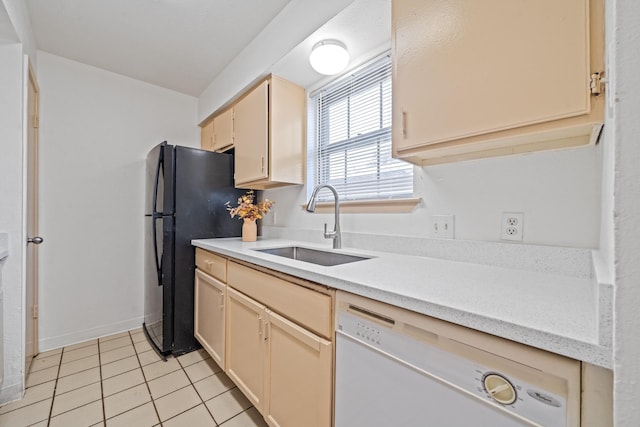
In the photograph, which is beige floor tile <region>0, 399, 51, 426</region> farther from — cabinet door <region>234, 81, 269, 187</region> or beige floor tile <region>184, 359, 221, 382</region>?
cabinet door <region>234, 81, 269, 187</region>

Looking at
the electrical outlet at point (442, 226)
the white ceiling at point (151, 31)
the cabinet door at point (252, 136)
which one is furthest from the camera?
the cabinet door at point (252, 136)

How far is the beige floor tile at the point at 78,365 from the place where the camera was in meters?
1.89

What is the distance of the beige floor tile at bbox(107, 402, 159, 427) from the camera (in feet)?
4.57

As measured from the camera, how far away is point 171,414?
4.80 ft

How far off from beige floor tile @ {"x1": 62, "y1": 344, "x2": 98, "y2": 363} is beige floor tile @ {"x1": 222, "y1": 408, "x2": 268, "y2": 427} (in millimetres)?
1514

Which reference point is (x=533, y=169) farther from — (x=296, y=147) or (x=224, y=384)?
(x=224, y=384)

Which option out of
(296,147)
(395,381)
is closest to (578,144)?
(395,381)

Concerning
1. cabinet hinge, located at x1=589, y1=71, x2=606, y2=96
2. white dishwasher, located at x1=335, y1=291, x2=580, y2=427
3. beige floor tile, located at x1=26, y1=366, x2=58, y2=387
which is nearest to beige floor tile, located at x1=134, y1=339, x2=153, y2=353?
beige floor tile, located at x1=26, y1=366, x2=58, y2=387

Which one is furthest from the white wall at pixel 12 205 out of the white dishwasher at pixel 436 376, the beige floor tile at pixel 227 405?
the white dishwasher at pixel 436 376

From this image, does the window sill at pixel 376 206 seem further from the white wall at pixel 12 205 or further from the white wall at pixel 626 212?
the white wall at pixel 12 205

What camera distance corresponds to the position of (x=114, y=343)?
7.59 feet

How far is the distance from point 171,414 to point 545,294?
5.91 feet

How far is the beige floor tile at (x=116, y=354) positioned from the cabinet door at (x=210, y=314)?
61 centimetres

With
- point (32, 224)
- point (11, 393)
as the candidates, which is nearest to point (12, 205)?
point (32, 224)
